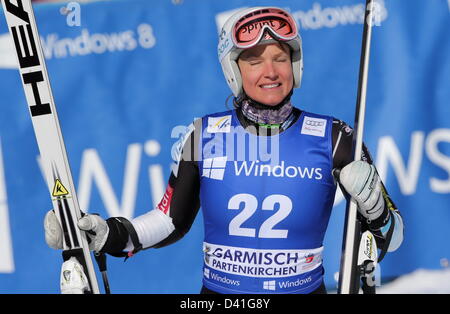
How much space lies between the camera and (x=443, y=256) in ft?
16.9

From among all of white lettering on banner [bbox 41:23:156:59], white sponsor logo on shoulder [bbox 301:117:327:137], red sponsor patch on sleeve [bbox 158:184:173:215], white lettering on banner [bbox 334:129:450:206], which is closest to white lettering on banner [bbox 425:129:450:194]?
white lettering on banner [bbox 334:129:450:206]

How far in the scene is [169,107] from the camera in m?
5.38

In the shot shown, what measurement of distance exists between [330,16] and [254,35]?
1.81 meters

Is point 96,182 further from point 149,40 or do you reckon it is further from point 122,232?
point 122,232

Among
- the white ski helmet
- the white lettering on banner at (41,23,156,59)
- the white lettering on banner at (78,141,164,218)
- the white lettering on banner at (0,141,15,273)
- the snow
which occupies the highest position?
the white ski helmet

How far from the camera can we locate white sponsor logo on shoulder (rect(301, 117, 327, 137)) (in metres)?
3.57

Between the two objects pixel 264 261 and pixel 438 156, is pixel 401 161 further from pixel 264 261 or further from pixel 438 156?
pixel 264 261

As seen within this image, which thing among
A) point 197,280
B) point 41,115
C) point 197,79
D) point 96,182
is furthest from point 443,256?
point 41,115

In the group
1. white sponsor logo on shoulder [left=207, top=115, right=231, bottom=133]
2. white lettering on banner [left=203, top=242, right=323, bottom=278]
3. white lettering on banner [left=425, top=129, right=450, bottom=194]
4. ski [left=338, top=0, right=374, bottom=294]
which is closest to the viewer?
ski [left=338, top=0, right=374, bottom=294]

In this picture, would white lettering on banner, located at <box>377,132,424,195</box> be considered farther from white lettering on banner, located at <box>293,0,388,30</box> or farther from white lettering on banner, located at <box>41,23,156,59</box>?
white lettering on banner, located at <box>41,23,156,59</box>

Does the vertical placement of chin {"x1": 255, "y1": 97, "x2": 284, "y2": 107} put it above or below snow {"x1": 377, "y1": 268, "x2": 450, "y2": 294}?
above

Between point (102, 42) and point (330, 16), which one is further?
point (102, 42)

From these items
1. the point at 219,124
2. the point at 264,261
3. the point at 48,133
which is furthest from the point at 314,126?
the point at 48,133

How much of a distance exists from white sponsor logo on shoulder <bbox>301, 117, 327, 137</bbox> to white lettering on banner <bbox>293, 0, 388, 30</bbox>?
175 cm
